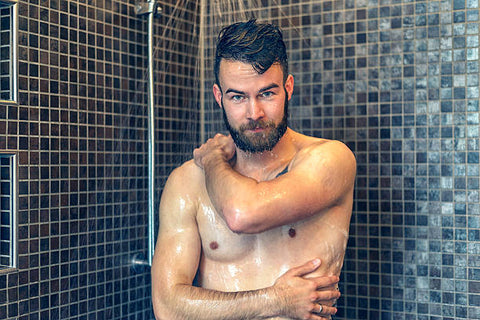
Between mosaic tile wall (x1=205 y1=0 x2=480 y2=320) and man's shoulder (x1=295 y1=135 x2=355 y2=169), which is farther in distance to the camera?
mosaic tile wall (x1=205 y1=0 x2=480 y2=320)

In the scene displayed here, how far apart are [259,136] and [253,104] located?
8 cm

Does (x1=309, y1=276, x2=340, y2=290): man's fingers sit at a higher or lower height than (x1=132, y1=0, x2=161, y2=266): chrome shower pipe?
lower

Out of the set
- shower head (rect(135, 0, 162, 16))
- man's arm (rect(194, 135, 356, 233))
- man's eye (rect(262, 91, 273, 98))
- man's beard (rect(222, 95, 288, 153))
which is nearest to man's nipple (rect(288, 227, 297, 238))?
man's arm (rect(194, 135, 356, 233))

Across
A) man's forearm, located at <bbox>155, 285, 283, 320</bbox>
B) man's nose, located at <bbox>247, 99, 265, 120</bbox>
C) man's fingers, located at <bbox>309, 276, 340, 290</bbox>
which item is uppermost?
man's nose, located at <bbox>247, 99, 265, 120</bbox>

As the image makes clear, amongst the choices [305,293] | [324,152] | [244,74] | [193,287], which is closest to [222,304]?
[193,287]

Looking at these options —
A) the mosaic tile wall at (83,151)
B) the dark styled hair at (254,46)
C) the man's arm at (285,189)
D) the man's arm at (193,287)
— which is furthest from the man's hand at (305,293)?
the mosaic tile wall at (83,151)

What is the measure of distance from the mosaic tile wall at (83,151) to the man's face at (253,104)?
463 mm

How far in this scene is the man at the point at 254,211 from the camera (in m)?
1.38

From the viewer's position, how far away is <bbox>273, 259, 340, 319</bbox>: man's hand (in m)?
1.40

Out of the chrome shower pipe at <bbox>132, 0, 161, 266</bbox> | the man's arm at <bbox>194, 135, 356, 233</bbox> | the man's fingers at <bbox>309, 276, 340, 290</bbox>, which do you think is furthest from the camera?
the chrome shower pipe at <bbox>132, 0, 161, 266</bbox>

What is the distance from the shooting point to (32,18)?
1536 millimetres

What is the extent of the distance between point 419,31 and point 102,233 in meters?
1.20

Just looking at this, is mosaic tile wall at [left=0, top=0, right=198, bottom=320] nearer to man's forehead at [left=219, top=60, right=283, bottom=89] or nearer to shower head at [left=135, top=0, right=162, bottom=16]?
shower head at [left=135, top=0, right=162, bottom=16]

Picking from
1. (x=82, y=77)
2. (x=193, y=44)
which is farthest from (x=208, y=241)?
(x=193, y=44)
